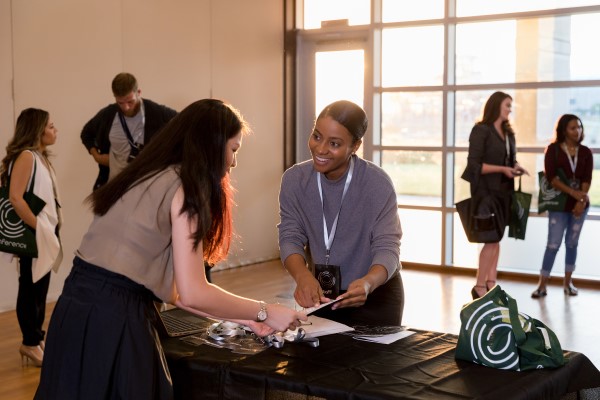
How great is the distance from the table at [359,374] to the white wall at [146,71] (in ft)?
14.4

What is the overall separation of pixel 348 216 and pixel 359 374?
39.9 inches

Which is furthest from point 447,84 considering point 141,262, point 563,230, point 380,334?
point 141,262

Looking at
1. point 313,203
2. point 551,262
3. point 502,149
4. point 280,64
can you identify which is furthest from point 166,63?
point 313,203

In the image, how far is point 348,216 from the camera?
3.22m

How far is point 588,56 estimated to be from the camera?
25.6 ft

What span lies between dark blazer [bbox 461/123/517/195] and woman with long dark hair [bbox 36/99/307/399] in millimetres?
4390

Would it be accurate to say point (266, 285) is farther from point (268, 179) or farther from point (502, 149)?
point (502, 149)

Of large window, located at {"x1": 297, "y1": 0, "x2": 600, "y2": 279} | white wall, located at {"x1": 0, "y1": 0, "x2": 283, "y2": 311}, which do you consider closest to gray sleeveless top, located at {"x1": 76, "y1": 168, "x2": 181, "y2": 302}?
white wall, located at {"x1": 0, "y1": 0, "x2": 283, "y2": 311}

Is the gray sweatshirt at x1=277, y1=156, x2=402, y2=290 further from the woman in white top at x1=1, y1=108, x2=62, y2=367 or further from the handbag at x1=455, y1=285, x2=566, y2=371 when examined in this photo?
the woman in white top at x1=1, y1=108, x2=62, y2=367

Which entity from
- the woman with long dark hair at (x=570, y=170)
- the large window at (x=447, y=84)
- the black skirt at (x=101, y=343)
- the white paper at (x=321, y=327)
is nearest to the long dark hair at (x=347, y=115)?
the white paper at (x=321, y=327)

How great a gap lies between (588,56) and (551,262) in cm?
208

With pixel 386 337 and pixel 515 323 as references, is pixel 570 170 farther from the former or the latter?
pixel 515 323

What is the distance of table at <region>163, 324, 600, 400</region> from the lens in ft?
7.14

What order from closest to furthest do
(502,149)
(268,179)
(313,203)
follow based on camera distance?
(313,203)
(502,149)
(268,179)
